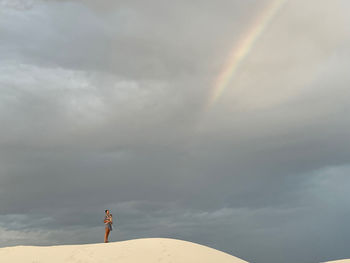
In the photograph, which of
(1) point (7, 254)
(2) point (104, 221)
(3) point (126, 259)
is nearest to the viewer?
(3) point (126, 259)

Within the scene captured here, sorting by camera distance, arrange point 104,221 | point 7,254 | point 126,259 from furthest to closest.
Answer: point 104,221 → point 7,254 → point 126,259

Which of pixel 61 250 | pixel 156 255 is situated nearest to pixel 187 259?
pixel 156 255

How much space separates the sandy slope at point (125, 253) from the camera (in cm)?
2606

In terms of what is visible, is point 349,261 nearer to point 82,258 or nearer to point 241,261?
point 241,261

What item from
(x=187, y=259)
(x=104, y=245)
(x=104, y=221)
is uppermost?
(x=104, y=221)

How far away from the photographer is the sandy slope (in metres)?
26.1

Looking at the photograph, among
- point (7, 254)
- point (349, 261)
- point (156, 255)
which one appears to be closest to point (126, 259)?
point (156, 255)

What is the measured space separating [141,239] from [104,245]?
8.47 ft

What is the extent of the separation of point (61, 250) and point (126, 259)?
16.1ft

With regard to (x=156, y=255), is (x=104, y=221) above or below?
above

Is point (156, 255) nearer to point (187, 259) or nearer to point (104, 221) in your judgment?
point (187, 259)

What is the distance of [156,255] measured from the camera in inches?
1040

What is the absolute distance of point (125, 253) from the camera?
2669 centimetres

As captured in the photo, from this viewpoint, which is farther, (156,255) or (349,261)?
(349,261)
